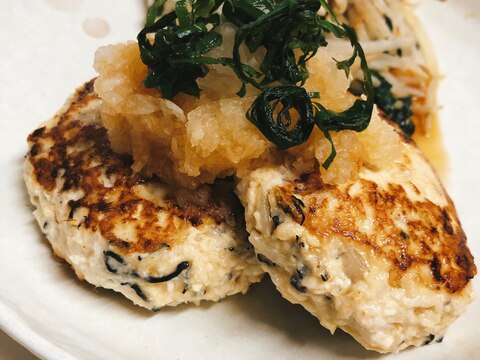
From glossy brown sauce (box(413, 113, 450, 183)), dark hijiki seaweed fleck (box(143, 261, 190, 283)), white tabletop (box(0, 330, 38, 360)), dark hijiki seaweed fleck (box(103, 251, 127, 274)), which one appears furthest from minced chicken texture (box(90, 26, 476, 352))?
glossy brown sauce (box(413, 113, 450, 183))

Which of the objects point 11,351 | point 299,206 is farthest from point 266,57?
point 11,351

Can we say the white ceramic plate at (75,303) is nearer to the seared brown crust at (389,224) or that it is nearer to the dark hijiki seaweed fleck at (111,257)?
the dark hijiki seaweed fleck at (111,257)

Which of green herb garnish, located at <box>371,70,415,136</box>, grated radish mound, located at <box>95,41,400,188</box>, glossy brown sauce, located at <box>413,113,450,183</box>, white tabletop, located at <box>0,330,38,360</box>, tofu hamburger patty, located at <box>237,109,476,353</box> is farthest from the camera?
green herb garnish, located at <box>371,70,415,136</box>

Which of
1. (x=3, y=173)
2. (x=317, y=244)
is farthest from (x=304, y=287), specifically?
(x=3, y=173)

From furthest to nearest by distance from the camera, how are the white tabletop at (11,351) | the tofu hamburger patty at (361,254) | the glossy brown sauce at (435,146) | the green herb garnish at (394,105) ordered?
the green herb garnish at (394,105) → the glossy brown sauce at (435,146) → the white tabletop at (11,351) → the tofu hamburger patty at (361,254)

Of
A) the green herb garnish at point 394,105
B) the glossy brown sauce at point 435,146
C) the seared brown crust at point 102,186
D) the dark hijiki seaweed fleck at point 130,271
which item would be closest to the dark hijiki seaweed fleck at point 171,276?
the dark hijiki seaweed fleck at point 130,271

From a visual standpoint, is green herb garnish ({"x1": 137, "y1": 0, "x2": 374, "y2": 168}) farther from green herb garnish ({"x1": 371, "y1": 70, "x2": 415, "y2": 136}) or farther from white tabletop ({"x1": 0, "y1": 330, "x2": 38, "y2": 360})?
green herb garnish ({"x1": 371, "y1": 70, "x2": 415, "y2": 136})

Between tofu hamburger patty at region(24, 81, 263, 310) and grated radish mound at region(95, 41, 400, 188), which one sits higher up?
grated radish mound at region(95, 41, 400, 188)
